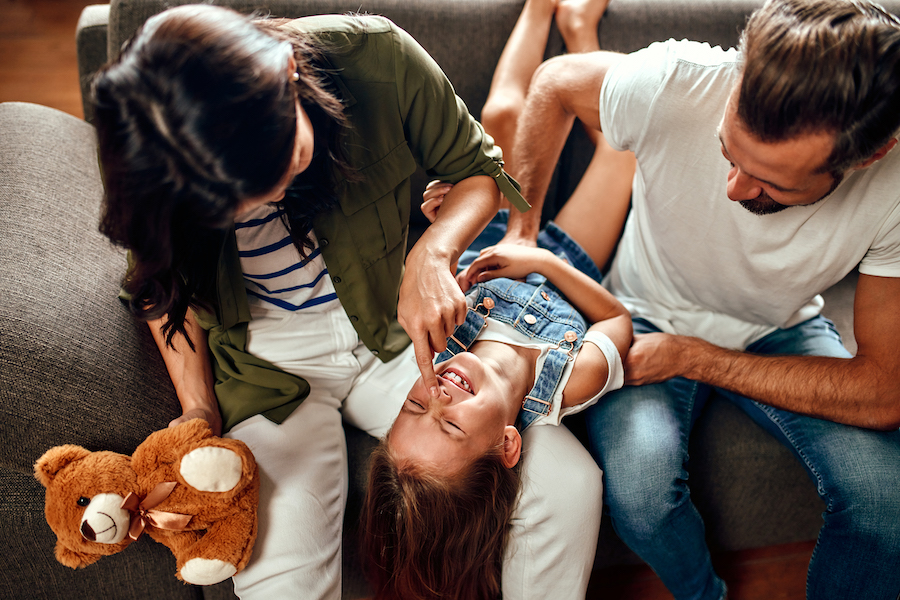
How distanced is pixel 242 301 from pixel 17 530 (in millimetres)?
589

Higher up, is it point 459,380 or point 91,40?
point 91,40

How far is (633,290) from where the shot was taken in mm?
1514

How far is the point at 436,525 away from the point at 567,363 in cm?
41

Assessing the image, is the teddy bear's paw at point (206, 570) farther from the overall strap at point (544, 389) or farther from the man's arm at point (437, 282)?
the overall strap at point (544, 389)

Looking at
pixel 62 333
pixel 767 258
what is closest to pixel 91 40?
pixel 62 333

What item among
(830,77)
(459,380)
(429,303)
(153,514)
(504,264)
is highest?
(830,77)

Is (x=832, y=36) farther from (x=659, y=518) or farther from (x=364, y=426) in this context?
(x=364, y=426)

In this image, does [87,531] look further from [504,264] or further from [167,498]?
[504,264]

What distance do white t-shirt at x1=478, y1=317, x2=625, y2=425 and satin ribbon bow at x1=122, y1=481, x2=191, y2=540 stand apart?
2.15ft

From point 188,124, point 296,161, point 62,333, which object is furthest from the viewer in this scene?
point 62,333

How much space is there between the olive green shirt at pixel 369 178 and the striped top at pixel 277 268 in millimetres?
29

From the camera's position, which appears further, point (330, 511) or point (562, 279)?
point (562, 279)

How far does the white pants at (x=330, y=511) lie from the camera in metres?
1.04

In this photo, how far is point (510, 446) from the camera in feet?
3.71
